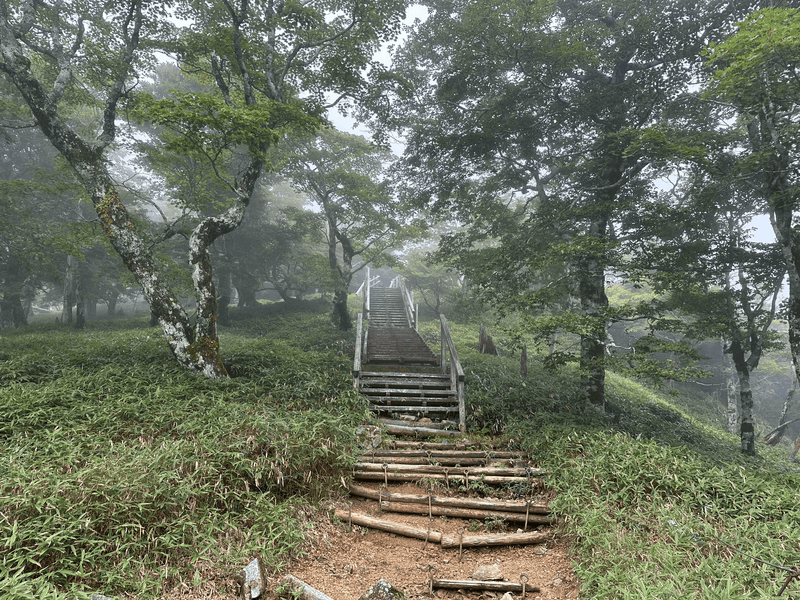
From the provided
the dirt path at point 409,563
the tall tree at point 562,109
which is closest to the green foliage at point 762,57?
the tall tree at point 562,109

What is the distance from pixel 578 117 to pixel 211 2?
9706 mm

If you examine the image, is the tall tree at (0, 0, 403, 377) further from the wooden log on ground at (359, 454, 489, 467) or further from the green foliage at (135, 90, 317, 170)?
the wooden log on ground at (359, 454, 489, 467)

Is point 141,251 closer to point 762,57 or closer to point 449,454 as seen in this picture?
point 449,454

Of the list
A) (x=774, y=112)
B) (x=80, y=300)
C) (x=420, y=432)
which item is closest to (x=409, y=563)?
(x=420, y=432)

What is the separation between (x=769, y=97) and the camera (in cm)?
609

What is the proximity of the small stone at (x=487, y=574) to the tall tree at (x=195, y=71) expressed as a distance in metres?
6.08

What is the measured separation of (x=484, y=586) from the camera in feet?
11.2

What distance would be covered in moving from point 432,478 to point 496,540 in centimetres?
126

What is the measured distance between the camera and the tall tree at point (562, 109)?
7.62m

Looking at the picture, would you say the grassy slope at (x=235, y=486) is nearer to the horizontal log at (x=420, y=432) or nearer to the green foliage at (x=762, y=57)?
the horizontal log at (x=420, y=432)

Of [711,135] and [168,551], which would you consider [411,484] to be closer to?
[168,551]

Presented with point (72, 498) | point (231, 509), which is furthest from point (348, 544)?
point (72, 498)

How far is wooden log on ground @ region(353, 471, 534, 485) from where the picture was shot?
203 inches

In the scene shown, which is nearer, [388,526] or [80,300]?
[388,526]
